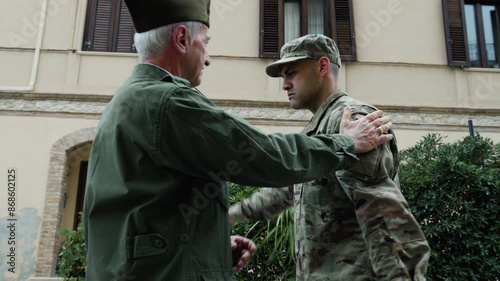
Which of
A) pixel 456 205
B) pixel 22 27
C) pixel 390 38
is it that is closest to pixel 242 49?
pixel 390 38

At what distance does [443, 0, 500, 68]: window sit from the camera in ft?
33.6

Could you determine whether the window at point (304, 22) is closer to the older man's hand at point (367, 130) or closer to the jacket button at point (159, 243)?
the older man's hand at point (367, 130)

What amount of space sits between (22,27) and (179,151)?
31.7 feet

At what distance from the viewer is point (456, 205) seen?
16.8ft

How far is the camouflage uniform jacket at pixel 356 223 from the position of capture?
6.03 ft

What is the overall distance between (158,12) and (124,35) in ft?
29.1

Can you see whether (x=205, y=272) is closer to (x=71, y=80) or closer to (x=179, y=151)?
(x=179, y=151)

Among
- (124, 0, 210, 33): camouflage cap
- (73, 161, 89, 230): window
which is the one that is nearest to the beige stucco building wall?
(73, 161, 89, 230): window

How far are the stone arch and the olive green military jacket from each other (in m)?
7.45

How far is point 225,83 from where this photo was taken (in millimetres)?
9922

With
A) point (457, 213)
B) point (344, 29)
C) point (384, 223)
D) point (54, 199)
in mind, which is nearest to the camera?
point (384, 223)

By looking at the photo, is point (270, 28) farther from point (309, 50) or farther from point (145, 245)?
point (145, 245)

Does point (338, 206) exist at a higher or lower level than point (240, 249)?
higher

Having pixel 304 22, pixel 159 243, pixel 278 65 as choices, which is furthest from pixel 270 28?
pixel 159 243
